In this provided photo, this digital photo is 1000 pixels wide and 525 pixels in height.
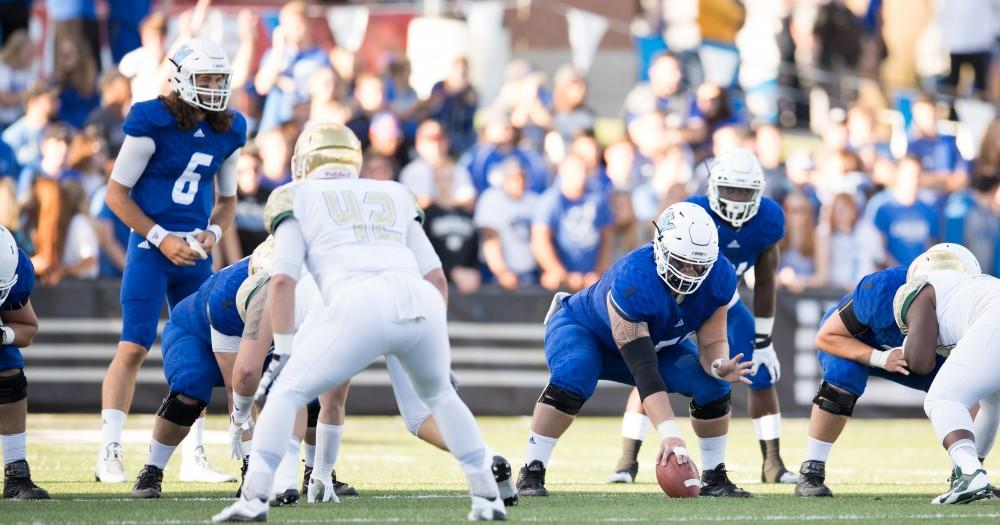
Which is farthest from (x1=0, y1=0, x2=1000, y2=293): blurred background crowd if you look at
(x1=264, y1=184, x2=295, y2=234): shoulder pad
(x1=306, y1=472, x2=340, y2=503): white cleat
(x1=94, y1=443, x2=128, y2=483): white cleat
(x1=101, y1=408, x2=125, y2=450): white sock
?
(x1=264, y1=184, x2=295, y2=234): shoulder pad

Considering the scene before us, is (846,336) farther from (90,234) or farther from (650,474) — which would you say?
(90,234)

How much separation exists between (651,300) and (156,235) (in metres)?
2.82

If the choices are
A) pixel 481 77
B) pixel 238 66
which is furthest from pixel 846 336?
pixel 481 77

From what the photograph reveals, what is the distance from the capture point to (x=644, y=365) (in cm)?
768

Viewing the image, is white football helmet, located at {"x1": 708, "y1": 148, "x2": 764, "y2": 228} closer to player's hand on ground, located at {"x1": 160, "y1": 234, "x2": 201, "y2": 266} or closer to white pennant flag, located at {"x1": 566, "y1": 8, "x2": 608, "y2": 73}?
player's hand on ground, located at {"x1": 160, "y1": 234, "x2": 201, "y2": 266}

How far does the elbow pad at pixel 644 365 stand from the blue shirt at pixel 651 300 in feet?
0.46

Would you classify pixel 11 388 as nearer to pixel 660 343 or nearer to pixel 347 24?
pixel 660 343

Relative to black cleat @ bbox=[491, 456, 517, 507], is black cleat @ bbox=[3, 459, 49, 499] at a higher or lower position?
lower

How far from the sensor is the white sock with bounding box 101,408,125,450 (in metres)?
8.79

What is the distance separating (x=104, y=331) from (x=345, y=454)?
3.63 meters

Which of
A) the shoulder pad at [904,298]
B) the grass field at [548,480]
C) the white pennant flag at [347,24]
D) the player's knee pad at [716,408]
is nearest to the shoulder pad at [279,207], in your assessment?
the grass field at [548,480]

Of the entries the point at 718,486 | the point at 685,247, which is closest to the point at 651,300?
the point at 685,247

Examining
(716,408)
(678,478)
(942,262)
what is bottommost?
(678,478)

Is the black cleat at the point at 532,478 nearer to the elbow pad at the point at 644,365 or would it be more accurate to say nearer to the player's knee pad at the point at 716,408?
the elbow pad at the point at 644,365
